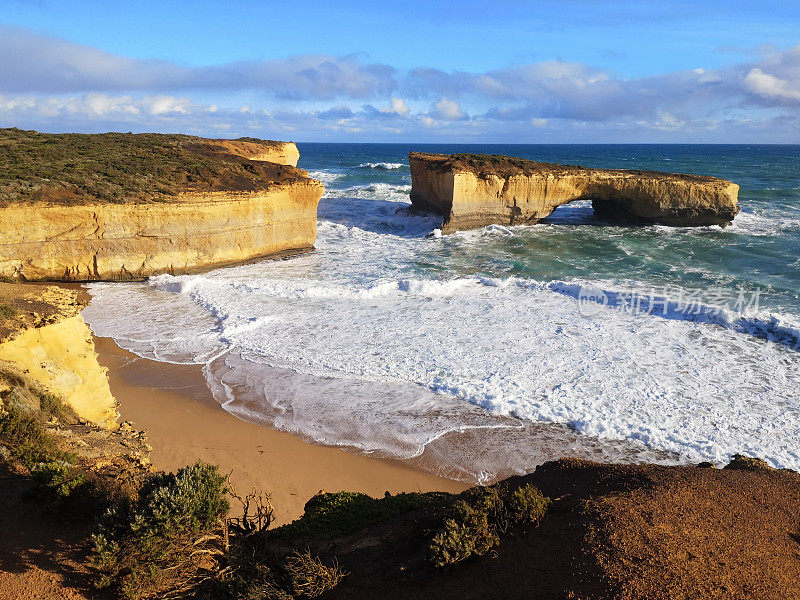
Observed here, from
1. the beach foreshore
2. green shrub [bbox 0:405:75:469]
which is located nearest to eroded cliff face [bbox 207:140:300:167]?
the beach foreshore

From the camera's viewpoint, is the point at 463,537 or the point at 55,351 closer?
the point at 463,537

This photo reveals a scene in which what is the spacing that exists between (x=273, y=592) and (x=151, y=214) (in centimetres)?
1608

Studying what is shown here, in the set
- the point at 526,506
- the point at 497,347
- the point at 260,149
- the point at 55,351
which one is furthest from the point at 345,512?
the point at 260,149

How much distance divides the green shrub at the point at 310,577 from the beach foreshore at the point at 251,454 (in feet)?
9.48

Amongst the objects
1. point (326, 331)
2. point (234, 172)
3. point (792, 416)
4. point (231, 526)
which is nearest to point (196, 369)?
point (326, 331)

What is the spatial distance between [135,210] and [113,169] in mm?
3758

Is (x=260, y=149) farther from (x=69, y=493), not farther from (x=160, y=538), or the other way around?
(x=160, y=538)

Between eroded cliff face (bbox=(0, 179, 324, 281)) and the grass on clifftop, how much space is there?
54 cm

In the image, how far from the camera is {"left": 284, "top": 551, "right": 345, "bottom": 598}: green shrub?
4195mm

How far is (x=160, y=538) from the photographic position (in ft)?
13.7

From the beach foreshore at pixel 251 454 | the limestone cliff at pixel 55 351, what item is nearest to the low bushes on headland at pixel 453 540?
the limestone cliff at pixel 55 351

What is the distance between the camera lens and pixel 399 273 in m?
19.3

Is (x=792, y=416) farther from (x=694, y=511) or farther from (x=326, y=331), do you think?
(x=326, y=331)

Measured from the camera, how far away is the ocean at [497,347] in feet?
30.2
